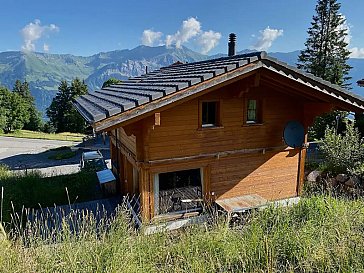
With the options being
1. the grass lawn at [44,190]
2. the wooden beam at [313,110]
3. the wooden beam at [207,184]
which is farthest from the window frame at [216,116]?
the grass lawn at [44,190]

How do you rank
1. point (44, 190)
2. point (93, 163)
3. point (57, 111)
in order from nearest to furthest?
point (44, 190) → point (93, 163) → point (57, 111)

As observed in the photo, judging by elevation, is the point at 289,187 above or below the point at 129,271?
below

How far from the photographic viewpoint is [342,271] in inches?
133

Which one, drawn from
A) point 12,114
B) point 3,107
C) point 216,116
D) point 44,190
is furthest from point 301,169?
point 3,107

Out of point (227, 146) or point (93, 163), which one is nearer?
point (227, 146)

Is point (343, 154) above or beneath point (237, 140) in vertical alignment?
beneath

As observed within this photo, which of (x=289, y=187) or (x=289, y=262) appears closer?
(x=289, y=262)

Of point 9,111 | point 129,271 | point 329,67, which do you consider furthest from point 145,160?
point 9,111

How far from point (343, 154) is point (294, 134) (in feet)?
12.6

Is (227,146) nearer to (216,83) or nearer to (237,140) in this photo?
(237,140)

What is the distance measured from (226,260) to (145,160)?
455cm

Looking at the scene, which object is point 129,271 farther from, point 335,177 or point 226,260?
point 335,177

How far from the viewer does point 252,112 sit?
30.5 ft

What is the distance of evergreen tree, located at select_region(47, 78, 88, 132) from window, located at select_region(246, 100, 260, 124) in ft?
150
